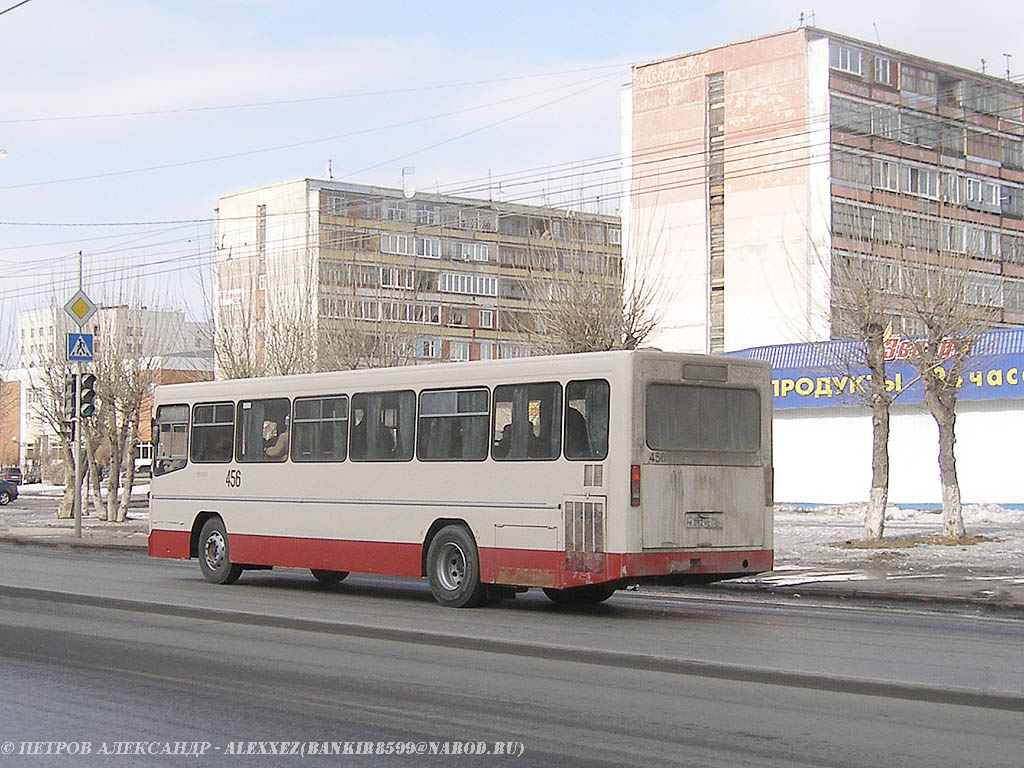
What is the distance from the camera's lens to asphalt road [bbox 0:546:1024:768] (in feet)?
26.9

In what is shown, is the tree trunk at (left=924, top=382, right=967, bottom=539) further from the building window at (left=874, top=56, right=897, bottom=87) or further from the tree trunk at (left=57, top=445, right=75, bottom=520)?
the building window at (left=874, top=56, right=897, bottom=87)

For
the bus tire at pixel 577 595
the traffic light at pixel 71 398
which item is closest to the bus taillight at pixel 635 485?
the bus tire at pixel 577 595

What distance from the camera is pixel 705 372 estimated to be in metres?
16.2

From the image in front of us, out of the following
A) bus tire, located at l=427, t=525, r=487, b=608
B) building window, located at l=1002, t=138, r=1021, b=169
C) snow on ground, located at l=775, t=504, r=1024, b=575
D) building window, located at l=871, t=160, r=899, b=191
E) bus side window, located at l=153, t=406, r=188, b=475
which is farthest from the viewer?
building window, located at l=1002, t=138, r=1021, b=169

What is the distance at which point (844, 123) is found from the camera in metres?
69.2

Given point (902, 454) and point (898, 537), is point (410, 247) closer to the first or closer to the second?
point (902, 454)

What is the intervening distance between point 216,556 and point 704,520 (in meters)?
8.05

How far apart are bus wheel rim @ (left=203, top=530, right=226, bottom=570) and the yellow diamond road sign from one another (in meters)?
14.3

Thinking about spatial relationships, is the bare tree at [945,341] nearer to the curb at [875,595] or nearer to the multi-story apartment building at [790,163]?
the curb at [875,595]

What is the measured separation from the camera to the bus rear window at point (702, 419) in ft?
51.4

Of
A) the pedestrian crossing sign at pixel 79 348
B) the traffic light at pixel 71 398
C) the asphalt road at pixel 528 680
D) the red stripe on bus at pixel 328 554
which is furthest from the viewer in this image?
the traffic light at pixel 71 398

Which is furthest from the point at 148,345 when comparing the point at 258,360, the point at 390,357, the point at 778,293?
the point at 778,293

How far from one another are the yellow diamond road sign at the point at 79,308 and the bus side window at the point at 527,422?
19.5 metres

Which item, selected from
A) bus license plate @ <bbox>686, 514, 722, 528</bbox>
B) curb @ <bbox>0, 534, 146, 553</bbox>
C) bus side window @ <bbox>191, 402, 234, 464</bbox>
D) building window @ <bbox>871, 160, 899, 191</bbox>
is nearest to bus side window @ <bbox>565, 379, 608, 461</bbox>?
bus license plate @ <bbox>686, 514, 722, 528</bbox>
